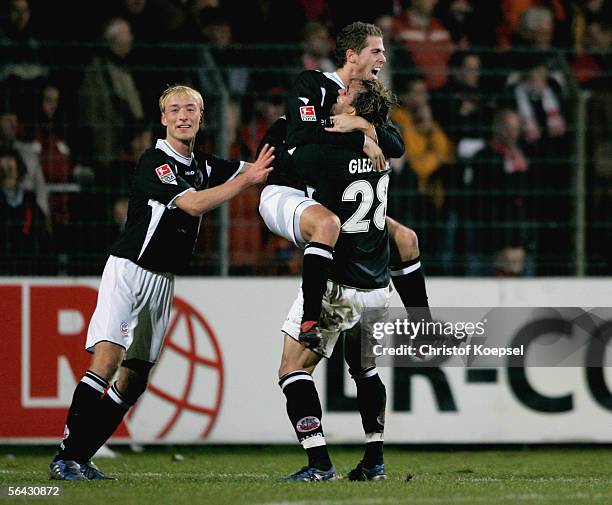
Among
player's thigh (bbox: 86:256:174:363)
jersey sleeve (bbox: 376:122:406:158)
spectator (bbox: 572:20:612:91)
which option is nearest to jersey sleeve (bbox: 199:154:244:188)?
player's thigh (bbox: 86:256:174:363)

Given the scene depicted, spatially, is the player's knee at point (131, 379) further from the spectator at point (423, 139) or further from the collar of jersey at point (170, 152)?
the spectator at point (423, 139)

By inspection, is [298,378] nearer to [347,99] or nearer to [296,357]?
[296,357]

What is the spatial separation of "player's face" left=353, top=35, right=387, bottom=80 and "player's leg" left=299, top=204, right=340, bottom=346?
2.88 feet

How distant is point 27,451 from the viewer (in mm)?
9531

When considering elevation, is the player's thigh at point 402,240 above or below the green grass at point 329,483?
above

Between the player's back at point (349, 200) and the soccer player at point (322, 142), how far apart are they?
0.24 feet

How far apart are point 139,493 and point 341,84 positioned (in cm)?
244

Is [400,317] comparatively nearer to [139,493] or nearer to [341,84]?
[341,84]

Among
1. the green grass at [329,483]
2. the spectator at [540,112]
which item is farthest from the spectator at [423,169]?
the green grass at [329,483]

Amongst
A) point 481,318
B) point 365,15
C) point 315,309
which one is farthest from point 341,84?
point 365,15

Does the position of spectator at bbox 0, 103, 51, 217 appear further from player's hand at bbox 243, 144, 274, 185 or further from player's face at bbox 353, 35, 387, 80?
player's face at bbox 353, 35, 387, 80

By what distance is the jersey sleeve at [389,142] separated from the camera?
6.93m

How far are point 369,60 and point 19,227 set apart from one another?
3.48m

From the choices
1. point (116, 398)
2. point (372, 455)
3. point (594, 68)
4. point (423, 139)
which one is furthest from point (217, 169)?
point (594, 68)
